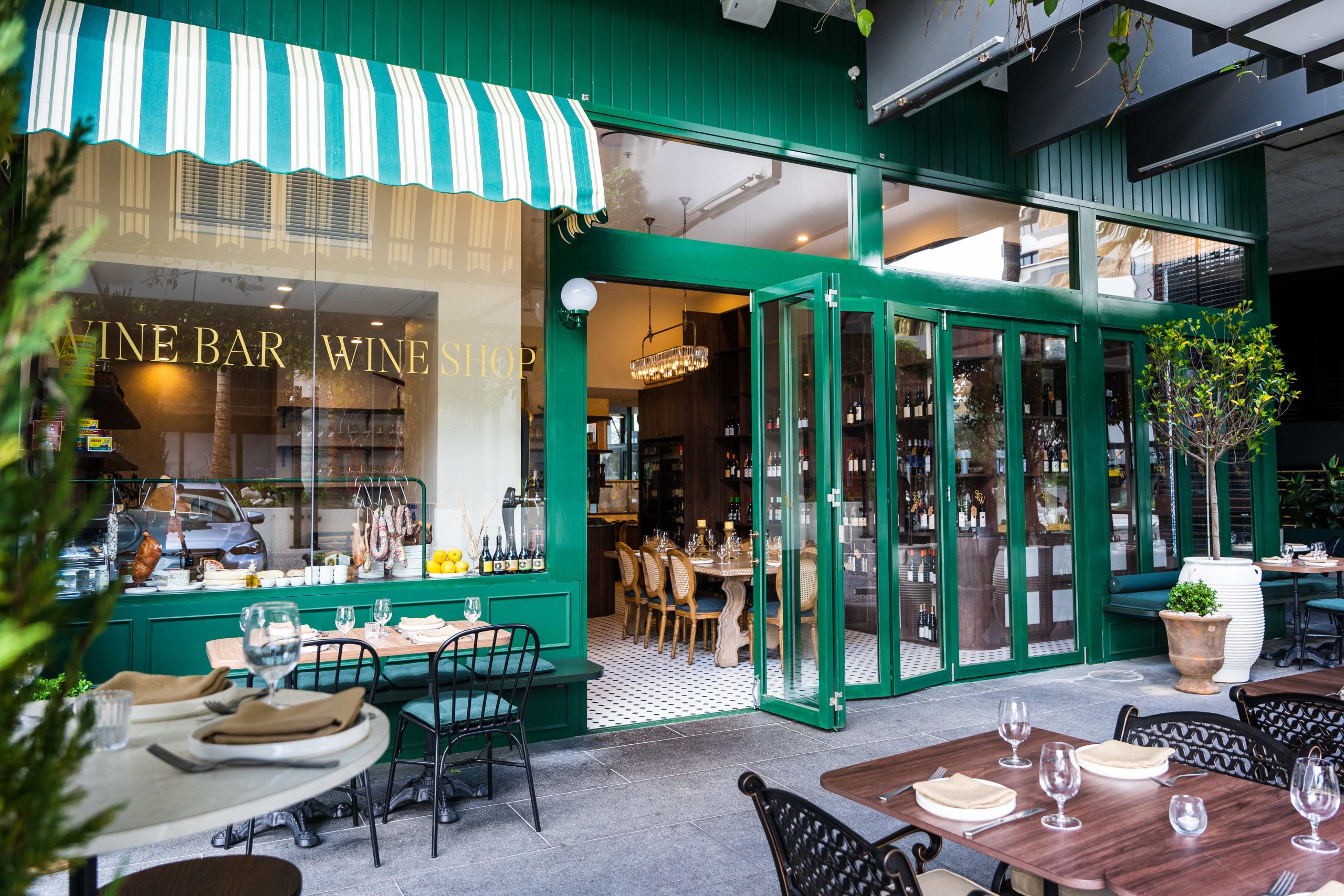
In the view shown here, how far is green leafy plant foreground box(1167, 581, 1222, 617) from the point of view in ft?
21.1

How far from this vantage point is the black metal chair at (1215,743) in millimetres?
2541

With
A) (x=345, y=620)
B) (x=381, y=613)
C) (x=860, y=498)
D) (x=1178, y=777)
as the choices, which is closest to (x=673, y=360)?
(x=860, y=498)

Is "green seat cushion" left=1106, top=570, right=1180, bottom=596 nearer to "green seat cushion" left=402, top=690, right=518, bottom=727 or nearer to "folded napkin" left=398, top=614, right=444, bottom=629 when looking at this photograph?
"green seat cushion" left=402, top=690, right=518, bottom=727

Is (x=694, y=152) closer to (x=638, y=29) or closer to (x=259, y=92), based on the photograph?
(x=638, y=29)

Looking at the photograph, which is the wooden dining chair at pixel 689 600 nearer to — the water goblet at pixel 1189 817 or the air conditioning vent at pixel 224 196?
the air conditioning vent at pixel 224 196

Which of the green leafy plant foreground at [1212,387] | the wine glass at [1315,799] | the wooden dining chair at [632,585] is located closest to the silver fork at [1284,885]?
the wine glass at [1315,799]

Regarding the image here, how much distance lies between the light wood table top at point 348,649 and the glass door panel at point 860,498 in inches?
115

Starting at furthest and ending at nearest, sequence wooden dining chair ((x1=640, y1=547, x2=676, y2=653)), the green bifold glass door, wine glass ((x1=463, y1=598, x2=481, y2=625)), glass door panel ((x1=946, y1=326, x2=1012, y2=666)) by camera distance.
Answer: wooden dining chair ((x1=640, y1=547, x2=676, y2=653)) < glass door panel ((x1=946, y1=326, x2=1012, y2=666)) < the green bifold glass door < wine glass ((x1=463, y1=598, x2=481, y2=625))

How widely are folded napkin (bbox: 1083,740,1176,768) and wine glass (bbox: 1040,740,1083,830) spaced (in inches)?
16.3

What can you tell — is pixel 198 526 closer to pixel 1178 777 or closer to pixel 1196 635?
pixel 1178 777

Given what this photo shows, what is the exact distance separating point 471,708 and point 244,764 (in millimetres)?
2802

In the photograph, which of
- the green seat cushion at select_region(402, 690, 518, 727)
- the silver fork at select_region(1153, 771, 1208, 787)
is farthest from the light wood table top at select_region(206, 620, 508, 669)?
the silver fork at select_region(1153, 771, 1208, 787)

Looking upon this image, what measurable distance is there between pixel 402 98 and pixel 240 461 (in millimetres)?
2211

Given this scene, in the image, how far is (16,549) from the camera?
2.35 ft
